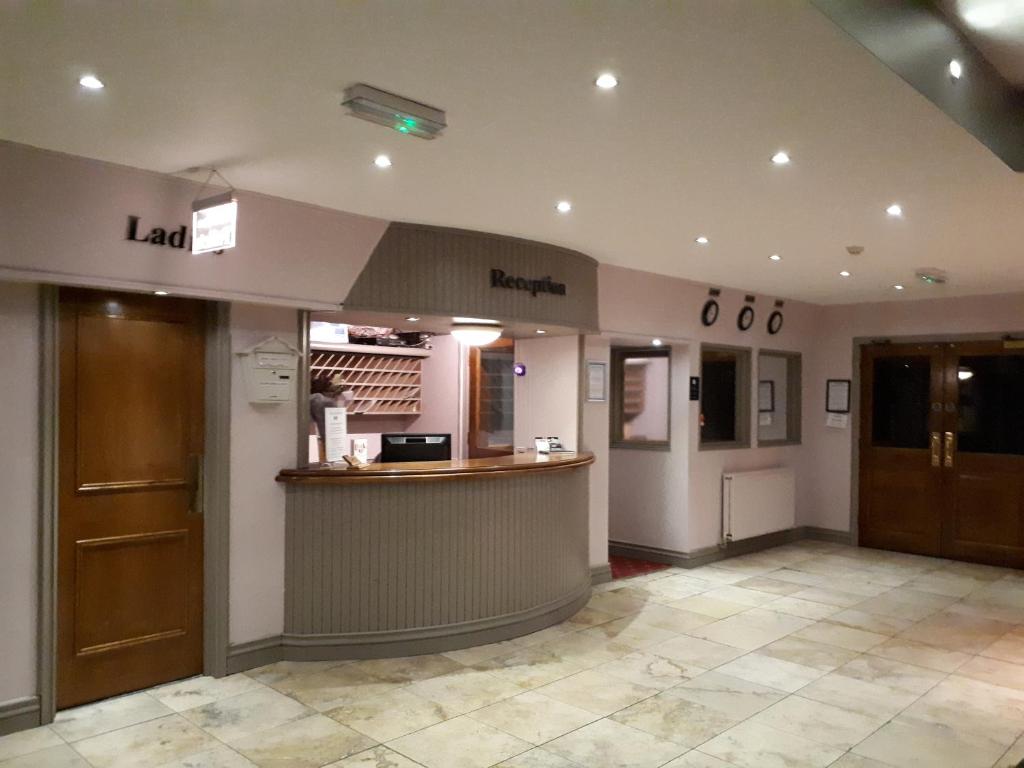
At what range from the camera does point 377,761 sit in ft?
11.4

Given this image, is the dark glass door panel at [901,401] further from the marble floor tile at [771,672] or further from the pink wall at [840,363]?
the marble floor tile at [771,672]

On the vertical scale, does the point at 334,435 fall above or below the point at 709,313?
below

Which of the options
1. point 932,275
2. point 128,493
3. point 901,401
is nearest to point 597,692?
point 128,493

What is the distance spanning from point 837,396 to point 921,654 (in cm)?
416

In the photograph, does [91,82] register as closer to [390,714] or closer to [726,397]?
[390,714]

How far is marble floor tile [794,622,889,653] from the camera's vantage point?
5.26 metres

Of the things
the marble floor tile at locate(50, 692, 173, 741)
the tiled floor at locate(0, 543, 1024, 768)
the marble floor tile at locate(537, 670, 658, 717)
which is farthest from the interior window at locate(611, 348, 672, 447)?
the marble floor tile at locate(50, 692, 173, 741)

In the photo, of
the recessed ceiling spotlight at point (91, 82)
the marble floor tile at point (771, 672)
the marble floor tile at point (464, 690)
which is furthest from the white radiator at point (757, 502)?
the recessed ceiling spotlight at point (91, 82)

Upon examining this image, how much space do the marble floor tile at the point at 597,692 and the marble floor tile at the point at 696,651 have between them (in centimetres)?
57

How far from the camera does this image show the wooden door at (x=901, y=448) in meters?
8.11

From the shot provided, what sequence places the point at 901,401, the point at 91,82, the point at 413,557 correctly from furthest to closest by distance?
1. the point at 901,401
2. the point at 413,557
3. the point at 91,82

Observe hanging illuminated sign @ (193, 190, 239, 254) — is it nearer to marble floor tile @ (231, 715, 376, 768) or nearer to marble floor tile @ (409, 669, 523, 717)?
marble floor tile @ (231, 715, 376, 768)

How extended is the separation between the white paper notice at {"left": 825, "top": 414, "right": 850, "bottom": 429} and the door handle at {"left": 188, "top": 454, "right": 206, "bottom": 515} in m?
6.89

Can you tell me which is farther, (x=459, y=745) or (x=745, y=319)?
(x=745, y=319)
